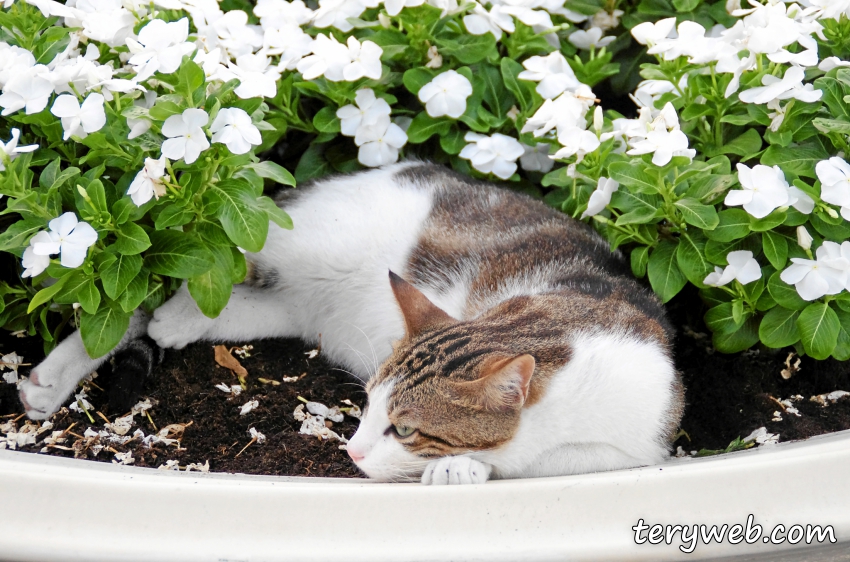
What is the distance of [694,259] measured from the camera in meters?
2.36

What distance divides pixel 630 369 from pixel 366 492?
2.91 feet

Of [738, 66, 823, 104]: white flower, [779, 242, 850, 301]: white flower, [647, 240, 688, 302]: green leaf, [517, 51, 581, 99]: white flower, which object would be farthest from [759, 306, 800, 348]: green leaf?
[517, 51, 581, 99]: white flower

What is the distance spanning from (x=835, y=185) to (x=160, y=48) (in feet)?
6.32

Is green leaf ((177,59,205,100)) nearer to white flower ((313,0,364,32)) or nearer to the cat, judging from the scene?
the cat

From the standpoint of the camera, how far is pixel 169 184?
2.06 meters

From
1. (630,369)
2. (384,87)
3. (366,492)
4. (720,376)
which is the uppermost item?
(384,87)

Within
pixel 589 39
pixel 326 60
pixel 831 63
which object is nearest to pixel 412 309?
pixel 326 60

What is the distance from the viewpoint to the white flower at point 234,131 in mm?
2035

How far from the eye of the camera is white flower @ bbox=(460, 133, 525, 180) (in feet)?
9.41

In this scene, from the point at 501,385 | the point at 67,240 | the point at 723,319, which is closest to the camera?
the point at 501,385

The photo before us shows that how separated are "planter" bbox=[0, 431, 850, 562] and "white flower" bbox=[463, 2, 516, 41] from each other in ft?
5.87

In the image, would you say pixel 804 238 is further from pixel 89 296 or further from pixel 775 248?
pixel 89 296

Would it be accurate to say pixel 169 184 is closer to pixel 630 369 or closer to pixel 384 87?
pixel 384 87

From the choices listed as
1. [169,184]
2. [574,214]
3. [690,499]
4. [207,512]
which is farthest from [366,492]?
[574,214]
